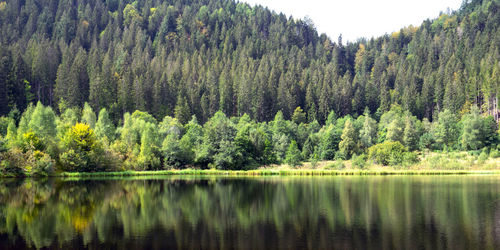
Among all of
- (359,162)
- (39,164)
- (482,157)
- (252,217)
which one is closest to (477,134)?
(482,157)

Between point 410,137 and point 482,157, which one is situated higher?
point 410,137

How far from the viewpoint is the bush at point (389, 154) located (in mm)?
94125

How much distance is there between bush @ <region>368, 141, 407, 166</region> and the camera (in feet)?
309

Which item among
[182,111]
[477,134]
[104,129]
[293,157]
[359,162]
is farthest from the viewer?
[182,111]

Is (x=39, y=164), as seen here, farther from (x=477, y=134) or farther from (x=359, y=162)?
(x=477, y=134)

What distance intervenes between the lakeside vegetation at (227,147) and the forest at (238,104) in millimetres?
304

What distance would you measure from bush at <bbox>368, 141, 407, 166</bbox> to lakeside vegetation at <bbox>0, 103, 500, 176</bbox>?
0.20m

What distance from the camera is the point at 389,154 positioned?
9606cm

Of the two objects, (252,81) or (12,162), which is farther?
(252,81)

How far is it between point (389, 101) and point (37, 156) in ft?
356

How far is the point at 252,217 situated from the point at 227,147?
55583 mm

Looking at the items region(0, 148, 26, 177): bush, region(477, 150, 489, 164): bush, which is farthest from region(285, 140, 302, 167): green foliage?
region(0, 148, 26, 177): bush

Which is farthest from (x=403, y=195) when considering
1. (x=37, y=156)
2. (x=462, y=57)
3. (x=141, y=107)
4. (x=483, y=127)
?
(x=462, y=57)

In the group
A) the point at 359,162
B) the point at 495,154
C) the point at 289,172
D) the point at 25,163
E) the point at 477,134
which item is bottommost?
the point at 289,172
